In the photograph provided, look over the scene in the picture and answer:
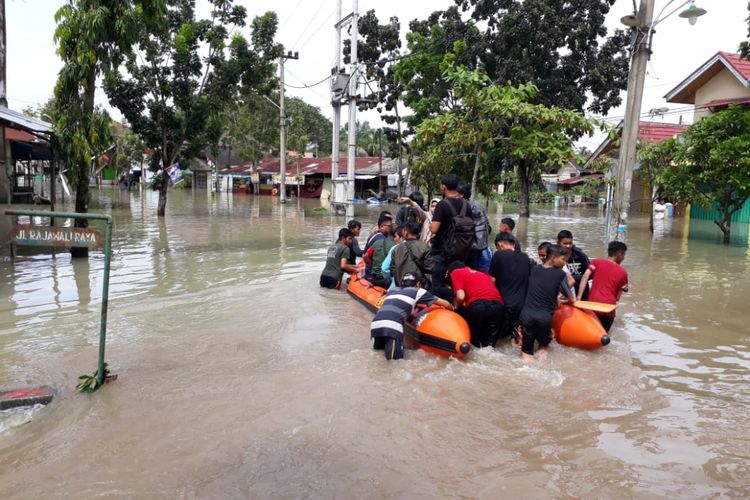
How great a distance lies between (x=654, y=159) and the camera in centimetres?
1791

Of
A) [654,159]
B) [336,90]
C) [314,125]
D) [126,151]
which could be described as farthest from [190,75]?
[314,125]

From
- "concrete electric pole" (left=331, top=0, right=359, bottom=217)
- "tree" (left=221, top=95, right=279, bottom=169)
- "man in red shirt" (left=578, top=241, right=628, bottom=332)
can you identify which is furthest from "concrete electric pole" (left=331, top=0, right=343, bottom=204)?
"tree" (left=221, top=95, right=279, bottom=169)

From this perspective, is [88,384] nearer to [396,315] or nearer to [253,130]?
[396,315]

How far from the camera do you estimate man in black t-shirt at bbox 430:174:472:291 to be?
654cm

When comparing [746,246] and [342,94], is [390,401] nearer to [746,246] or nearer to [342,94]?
[746,246]

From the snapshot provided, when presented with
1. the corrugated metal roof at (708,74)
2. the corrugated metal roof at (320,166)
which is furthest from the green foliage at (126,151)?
the corrugated metal roof at (708,74)

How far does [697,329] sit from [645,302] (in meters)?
1.61

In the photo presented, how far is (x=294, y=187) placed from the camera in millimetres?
50469

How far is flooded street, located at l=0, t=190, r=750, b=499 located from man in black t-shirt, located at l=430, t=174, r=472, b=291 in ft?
3.68

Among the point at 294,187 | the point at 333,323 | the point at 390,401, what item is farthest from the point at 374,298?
the point at 294,187

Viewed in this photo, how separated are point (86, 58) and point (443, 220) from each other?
794 centimetres

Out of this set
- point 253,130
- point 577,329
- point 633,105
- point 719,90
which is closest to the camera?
point 577,329

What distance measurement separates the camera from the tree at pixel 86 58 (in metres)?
10.3

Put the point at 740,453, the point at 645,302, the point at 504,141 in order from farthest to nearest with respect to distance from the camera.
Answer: the point at 504,141 < the point at 645,302 < the point at 740,453
